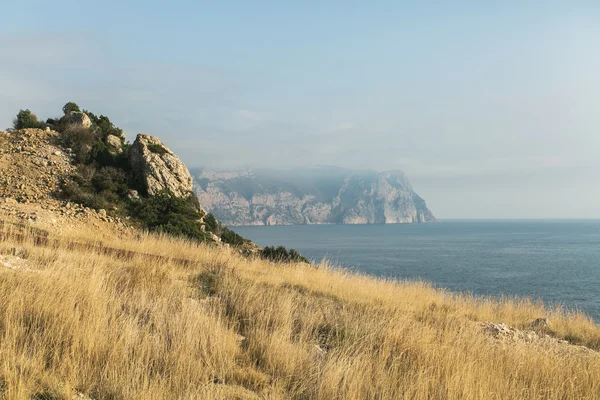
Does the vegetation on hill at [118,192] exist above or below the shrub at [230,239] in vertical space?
above

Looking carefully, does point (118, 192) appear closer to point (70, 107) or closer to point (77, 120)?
point (77, 120)

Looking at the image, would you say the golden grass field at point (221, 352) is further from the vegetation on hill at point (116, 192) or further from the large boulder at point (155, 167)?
the large boulder at point (155, 167)

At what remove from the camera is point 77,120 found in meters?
30.1

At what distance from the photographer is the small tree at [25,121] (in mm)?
30938

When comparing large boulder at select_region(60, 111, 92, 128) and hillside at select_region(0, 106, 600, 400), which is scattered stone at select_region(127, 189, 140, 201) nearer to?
large boulder at select_region(60, 111, 92, 128)

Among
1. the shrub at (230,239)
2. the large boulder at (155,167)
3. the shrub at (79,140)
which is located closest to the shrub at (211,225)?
the shrub at (230,239)

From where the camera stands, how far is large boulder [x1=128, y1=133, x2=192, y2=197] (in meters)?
25.6

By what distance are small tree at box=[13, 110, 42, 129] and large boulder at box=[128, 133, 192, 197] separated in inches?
436

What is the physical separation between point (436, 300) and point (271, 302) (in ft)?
25.5

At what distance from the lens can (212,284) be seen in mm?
8344

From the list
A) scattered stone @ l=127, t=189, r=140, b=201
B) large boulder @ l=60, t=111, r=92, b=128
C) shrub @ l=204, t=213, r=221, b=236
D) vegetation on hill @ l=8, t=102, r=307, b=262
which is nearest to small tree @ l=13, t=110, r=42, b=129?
vegetation on hill @ l=8, t=102, r=307, b=262

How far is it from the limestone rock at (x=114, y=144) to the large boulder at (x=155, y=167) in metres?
3.52

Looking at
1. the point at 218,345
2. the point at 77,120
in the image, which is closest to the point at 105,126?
the point at 77,120

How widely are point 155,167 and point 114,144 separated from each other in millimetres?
7039
